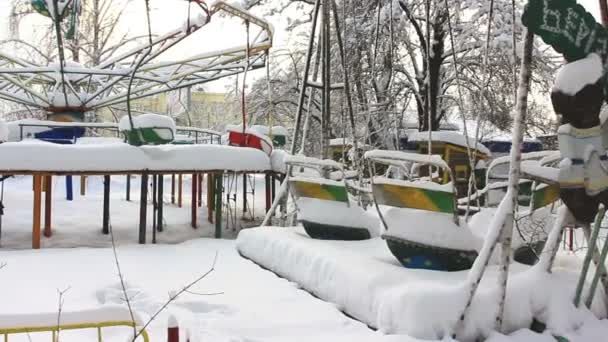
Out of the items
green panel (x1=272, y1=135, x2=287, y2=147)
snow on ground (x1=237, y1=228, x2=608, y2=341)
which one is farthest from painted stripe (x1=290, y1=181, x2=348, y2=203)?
green panel (x1=272, y1=135, x2=287, y2=147)

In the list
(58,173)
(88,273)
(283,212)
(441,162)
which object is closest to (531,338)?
(441,162)

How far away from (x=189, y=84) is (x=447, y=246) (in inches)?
408

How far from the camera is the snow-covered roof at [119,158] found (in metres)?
8.47

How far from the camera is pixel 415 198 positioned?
14.7 feet

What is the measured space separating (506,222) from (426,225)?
0.94m

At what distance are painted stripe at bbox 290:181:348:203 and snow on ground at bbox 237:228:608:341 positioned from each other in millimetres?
813

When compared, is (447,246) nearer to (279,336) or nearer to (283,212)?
(279,336)

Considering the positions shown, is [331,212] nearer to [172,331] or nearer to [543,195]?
[543,195]

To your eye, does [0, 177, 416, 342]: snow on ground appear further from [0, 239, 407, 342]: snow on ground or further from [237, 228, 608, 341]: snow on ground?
[237, 228, 608, 341]: snow on ground

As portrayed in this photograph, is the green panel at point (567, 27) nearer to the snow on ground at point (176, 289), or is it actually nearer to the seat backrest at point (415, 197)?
the seat backrest at point (415, 197)

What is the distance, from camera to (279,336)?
4016mm

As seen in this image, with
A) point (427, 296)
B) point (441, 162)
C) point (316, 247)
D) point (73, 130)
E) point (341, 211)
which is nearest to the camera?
point (427, 296)

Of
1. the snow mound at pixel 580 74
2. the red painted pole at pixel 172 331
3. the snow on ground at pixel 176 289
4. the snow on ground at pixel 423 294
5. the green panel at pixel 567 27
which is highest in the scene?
the green panel at pixel 567 27

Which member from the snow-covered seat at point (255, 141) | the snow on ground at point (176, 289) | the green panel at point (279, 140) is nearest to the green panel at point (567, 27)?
the snow on ground at point (176, 289)
